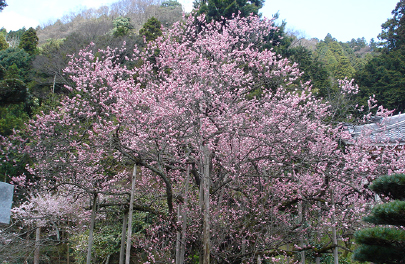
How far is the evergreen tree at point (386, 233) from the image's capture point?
3.80 metres

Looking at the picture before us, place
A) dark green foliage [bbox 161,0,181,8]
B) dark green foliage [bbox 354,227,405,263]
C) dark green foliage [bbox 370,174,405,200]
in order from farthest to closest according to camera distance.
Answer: dark green foliage [bbox 161,0,181,8], dark green foliage [bbox 370,174,405,200], dark green foliage [bbox 354,227,405,263]

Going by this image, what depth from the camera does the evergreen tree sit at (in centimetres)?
380

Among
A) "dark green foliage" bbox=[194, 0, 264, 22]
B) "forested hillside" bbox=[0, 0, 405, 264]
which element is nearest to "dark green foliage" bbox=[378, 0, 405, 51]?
"dark green foliage" bbox=[194, 0, 264, 22]

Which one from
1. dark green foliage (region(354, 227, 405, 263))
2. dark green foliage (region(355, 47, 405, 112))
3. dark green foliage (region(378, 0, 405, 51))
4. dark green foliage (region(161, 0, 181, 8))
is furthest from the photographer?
→ dark green foliage (region(161, 0, 181, 8))

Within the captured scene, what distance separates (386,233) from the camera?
3.83m

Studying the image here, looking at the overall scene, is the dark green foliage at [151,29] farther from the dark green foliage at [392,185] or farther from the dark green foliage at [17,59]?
the dark green foliage at [392,185]

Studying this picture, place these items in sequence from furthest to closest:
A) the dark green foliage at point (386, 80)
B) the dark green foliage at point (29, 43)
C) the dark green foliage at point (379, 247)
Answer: the dark green foliage at point (29, 43) → the dark green foliage at point (386, 80) → the dark green foliage at point (379, 247)

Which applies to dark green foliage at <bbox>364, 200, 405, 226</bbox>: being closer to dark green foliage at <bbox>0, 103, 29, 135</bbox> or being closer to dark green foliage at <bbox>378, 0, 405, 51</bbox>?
dark green foliage at <bbox>0, 103, 29, 135</bbox>

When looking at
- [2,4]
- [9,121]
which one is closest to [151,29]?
[9,121]

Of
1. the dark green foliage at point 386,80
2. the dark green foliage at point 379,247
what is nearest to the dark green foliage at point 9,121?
the dark green foliage at point 379,247

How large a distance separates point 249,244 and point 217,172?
1.97 meters

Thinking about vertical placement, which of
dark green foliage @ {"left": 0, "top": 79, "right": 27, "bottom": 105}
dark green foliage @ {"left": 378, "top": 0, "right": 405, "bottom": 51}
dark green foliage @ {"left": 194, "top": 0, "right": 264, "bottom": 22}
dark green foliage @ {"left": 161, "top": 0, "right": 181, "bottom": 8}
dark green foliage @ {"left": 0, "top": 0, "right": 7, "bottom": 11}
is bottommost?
dark green foliage @ {"left": 0, "top": 79, "right": 27, "bottom": 105}

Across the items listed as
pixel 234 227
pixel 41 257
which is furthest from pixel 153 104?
pixel 41 257

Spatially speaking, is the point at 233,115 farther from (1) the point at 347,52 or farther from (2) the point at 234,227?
(1) the point at 347,52
